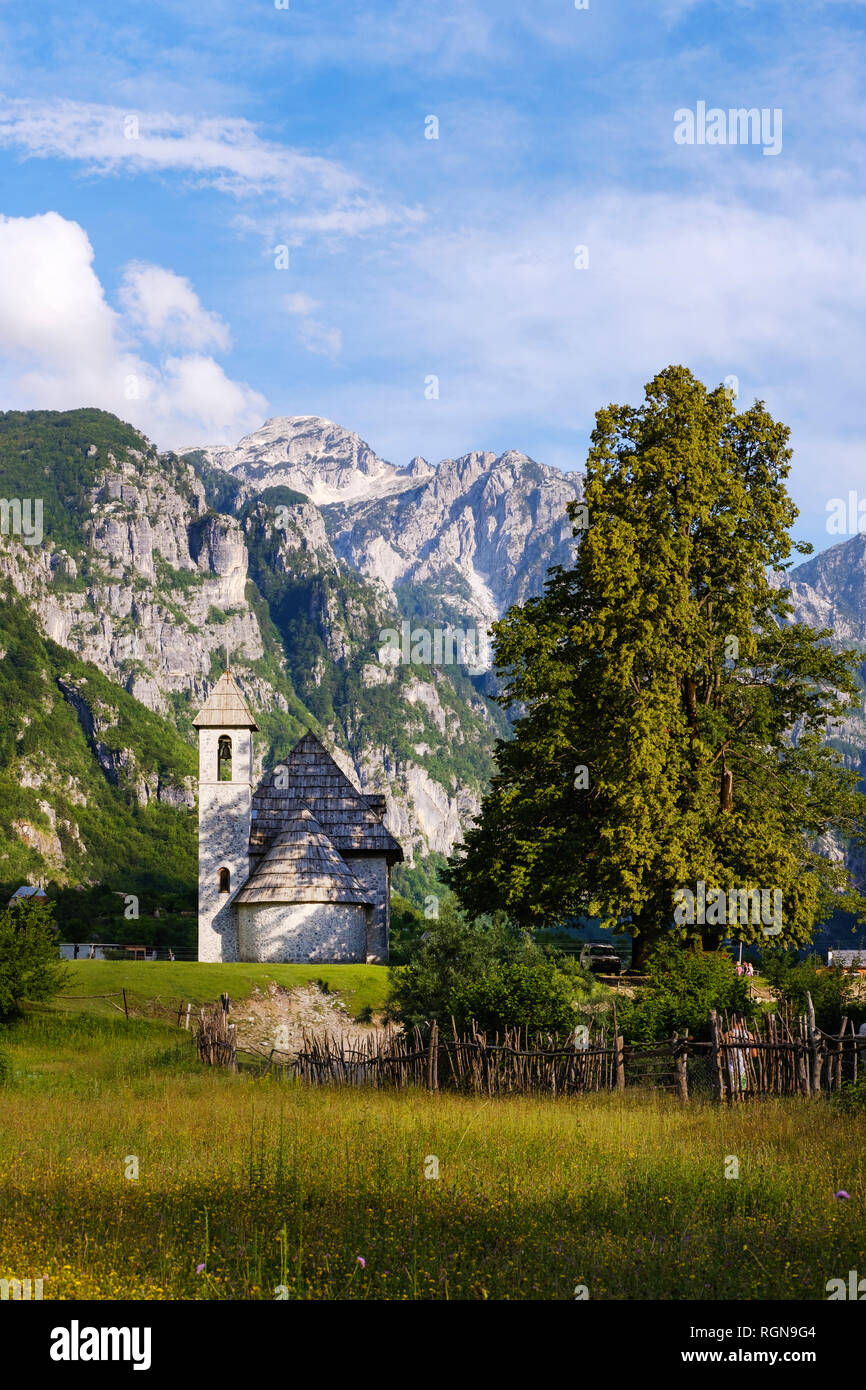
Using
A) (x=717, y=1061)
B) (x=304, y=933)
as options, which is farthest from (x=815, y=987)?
(x=304, y=933)

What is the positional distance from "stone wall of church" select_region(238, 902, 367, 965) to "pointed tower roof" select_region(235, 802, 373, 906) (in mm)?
310

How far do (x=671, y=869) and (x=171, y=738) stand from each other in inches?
7002

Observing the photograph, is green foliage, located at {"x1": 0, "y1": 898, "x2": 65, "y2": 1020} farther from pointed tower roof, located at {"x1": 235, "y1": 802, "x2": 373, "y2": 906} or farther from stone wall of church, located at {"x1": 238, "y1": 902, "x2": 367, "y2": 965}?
pointed tower roof, located at {"x1": 235, "y1": 802, "x2": 373, "y2": 906}

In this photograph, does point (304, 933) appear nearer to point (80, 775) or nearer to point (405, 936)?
point (405, 936)

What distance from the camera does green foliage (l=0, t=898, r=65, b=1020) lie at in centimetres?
2883

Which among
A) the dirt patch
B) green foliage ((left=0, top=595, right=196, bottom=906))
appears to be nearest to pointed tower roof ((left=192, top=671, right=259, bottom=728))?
the dirt patch

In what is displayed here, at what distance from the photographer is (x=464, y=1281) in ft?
27.5

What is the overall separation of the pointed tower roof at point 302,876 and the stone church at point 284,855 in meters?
0.04

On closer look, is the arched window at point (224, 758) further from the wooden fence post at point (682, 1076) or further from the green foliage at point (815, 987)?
the wooden fence post at point (682, 1076)

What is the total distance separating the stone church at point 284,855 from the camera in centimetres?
4147

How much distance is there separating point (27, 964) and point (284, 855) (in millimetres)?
14350

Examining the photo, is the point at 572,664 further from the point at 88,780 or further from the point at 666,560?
the point at 88,780
